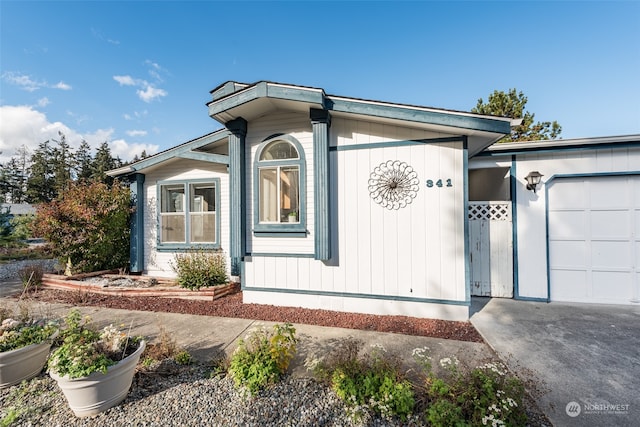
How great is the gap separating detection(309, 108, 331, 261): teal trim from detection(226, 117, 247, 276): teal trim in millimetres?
1436

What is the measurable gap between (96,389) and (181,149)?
5.14 metres

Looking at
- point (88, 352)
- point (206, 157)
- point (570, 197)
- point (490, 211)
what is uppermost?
point (206, 157)

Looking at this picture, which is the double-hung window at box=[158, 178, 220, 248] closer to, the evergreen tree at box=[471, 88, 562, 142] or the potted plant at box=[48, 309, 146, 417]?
the potted plant at box=[48, 309, 146, 417]

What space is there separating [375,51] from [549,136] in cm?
1309

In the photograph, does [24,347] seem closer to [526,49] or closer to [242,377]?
[242,377]

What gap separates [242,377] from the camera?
2.36 metres

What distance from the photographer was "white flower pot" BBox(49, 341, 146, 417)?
1992mm

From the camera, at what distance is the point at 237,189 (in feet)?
14.9

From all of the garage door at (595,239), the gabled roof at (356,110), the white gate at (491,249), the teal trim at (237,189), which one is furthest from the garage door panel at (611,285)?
the teal trim at (237,189)

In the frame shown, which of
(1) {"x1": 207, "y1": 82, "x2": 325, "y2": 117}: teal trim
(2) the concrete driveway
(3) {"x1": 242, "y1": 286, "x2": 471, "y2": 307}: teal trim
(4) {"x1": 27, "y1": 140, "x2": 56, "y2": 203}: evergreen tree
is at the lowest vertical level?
(2) the concrete driveway

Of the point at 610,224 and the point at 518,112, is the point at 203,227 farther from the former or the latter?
the point at 518,112

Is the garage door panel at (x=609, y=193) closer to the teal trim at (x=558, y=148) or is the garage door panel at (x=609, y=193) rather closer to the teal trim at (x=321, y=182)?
the teal trim at (x=558, y=148)

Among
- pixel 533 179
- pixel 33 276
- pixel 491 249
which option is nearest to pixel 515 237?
pixel 491 249

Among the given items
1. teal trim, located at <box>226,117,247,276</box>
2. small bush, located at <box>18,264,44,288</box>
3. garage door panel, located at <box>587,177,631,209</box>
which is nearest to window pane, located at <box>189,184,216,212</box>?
teal trim, located at <box>226,117,247,276</box>
